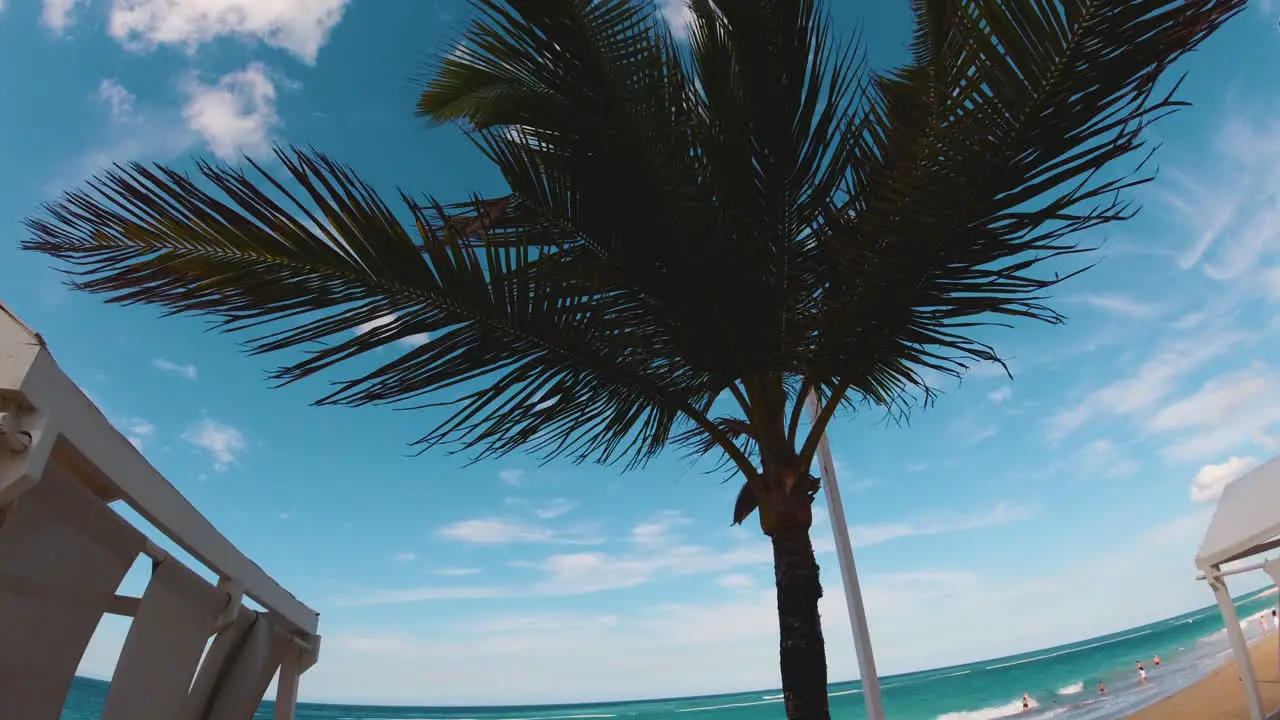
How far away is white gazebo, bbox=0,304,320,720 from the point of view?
1.06 m

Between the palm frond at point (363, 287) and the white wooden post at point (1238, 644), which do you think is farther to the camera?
the white wooden post at point (1238, 644)

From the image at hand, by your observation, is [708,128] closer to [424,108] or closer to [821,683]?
[424,108]

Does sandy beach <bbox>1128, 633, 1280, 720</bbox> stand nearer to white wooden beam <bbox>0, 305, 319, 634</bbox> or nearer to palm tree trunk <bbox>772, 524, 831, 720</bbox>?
palm tree trunk <bbox>772, 524, 831, 720</bbox>

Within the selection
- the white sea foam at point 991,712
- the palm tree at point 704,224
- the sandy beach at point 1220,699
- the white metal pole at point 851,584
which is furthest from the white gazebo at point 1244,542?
the white sea foam at point 991,712

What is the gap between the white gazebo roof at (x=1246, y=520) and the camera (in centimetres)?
595

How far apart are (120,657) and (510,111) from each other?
2.08 m

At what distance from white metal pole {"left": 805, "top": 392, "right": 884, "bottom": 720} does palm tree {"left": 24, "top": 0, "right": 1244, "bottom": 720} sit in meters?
2.52

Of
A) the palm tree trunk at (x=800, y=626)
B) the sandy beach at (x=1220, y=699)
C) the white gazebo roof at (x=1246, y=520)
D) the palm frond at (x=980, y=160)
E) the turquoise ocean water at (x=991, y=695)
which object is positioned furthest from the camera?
the turquoise ocean water at (x=991, y=695)

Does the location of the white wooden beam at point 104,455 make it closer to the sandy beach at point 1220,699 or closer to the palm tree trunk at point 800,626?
the palm tree trunk at point 800,626

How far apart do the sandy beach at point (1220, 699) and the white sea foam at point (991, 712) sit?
1130cm

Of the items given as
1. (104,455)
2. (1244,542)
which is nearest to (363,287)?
(104,455)

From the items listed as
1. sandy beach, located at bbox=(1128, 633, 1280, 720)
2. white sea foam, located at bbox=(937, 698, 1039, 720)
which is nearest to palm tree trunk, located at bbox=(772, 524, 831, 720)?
sandy beach, located at bbox=(1128, 633, 1280, 720)

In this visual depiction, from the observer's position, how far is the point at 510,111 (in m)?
2.76

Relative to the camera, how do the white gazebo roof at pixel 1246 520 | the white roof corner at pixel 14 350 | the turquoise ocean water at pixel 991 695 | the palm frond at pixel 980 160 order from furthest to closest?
the turquoise ocean water at pixel 991 695 → the white gazebo roof at pixel 1246 520 → the palm frond at pixel 980 160 → the white roof corner at pixel 14 350
